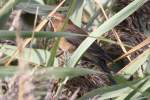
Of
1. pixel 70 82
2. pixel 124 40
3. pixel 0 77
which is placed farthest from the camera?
pixel 124 40

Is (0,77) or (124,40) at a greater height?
(0,77)

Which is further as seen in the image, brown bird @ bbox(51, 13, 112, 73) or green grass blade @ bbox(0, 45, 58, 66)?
brown bird @ bbox(51, 13, 112, 73)

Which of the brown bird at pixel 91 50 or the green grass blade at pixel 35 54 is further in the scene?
the brown bird at pixel 91 50

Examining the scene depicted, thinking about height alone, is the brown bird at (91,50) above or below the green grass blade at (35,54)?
below

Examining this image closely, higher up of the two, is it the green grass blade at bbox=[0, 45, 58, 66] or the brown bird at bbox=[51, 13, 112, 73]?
the green grass blade at bbox=[0, 45, 58, 66]

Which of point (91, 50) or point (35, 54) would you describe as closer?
point (35, 54)

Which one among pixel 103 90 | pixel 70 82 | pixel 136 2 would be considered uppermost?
pixel 136 2

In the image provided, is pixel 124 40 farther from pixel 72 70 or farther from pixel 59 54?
→ pixel 72 70

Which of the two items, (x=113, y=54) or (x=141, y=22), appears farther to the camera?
(x=141, y=22)

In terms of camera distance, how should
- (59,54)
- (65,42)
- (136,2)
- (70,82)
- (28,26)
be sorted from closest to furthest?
(136,2)
(70,82)
(28,26)
(59,54)
(65,42)

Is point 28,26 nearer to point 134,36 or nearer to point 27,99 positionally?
point 134,36

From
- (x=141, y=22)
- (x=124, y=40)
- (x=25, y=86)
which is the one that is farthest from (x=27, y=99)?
(x=141, y=22)
